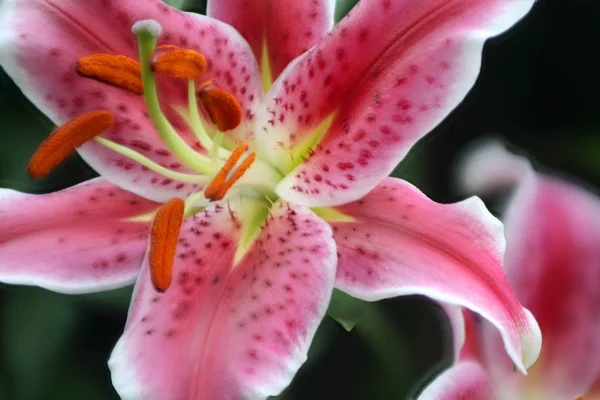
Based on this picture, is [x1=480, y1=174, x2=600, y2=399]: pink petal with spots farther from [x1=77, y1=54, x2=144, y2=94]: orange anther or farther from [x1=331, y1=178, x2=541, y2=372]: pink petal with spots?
[x1=77, y1=54, x2=144, y2=94]: orange anther

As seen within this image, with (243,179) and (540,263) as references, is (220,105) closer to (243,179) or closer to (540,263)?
(243,179)

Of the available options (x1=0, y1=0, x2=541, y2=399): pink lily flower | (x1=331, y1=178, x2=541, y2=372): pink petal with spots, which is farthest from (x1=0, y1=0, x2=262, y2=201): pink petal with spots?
(x1=331, y1=178, x2=541, y2=372): pink petal with spots

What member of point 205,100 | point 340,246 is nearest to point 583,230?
point 340,246

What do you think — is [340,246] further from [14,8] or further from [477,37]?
[14,8]

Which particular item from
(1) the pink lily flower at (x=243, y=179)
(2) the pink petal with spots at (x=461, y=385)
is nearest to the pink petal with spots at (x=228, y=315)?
(1) the pink lily flower at (x=243, y=179)

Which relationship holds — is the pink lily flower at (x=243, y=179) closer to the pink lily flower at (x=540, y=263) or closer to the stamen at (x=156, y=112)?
the stamen at (x=156, y=112)
